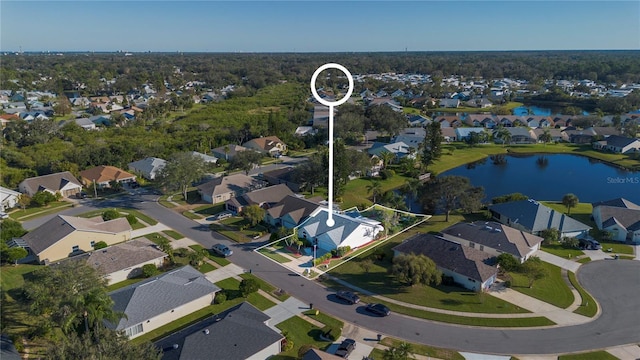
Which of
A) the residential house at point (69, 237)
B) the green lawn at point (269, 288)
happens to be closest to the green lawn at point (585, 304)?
the green lawn at point (269, 288)

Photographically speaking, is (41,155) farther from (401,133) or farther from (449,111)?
(449,111)

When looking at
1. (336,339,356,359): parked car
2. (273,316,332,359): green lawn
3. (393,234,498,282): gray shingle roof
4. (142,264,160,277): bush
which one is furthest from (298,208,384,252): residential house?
(142,264,160,277): bush

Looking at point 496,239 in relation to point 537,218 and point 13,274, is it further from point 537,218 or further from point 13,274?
point 13,274

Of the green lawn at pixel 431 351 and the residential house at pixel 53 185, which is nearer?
the green lawn at pixel 431 351

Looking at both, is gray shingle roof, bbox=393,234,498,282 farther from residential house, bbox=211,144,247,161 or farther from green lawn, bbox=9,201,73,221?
residential house, bbox=211,144,247,161

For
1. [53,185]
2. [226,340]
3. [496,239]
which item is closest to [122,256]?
[226,340]

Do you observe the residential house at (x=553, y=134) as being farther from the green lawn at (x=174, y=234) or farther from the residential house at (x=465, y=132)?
the green lawn at (x=174, y=234)
